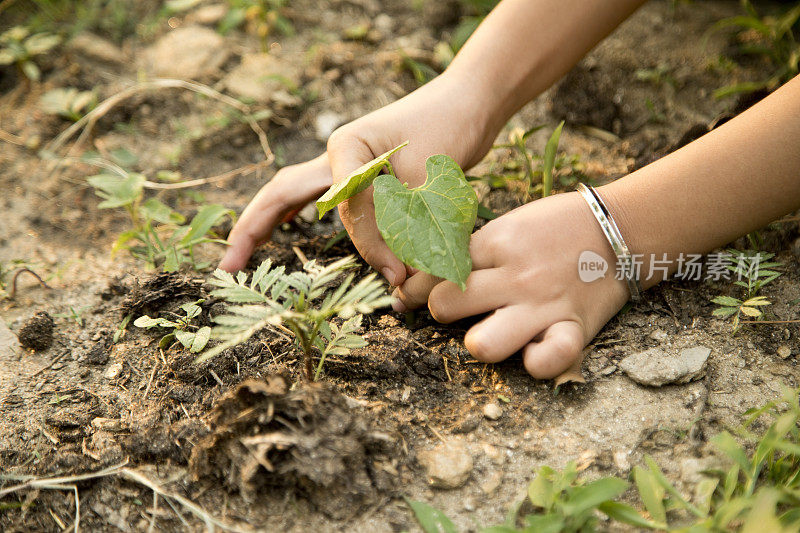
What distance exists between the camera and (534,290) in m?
1.41

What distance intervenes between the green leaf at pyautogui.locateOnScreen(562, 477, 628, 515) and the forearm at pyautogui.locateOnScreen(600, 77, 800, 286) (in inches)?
24.7

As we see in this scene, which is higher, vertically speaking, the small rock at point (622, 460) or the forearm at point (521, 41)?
the forearm at point (521, 41)

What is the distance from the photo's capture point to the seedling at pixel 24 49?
2.51 m

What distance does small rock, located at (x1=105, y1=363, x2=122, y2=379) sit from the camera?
58.9 inches

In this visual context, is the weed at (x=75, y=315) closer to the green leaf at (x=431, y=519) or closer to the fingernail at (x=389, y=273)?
the fingernail at (x=389, y=273)

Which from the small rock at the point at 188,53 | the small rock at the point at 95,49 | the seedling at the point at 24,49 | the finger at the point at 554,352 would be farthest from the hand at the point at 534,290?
the seedling at the point at 24,49

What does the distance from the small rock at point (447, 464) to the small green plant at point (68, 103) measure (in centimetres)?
203

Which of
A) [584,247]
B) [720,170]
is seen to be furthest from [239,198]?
[720,170]

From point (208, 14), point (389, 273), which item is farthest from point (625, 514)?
point (208, 14)

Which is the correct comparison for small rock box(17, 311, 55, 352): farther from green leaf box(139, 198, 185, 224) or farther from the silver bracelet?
the silver bracelet

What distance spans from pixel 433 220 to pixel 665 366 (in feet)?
2.15

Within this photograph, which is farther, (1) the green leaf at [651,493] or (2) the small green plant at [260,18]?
(2) the small green plant at [260,18]

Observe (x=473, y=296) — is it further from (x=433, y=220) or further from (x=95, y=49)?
(x=95, y=49)

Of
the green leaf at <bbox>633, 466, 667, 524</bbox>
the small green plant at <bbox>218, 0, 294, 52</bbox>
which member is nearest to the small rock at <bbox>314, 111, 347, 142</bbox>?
the small green plant at <bbox>218, 0, 294, 52</bbox>
